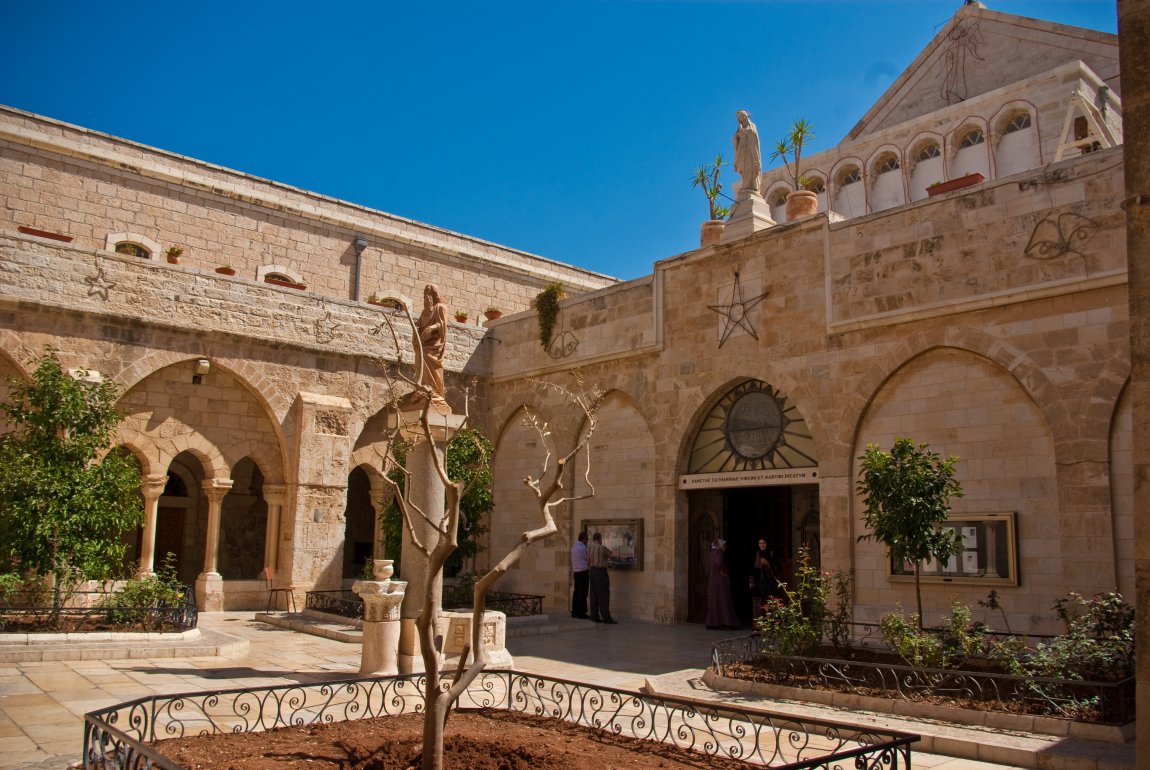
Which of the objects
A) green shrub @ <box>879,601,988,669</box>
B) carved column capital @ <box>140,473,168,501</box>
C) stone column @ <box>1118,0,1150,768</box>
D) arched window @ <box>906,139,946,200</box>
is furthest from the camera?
arched window @ <box>906,139,946,200</box>

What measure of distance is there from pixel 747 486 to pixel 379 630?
6.89 metres

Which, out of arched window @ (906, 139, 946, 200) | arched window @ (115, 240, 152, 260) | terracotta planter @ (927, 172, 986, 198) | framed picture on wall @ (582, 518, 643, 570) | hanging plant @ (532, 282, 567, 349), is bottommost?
framed picture on wall @ (582, 518, 643, 570)

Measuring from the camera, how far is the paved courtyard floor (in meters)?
6.16

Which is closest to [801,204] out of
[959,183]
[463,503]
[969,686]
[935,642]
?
[959,183]

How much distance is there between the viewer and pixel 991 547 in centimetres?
1100

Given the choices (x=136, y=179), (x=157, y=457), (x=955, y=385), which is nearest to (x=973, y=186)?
(x=955, y=385)

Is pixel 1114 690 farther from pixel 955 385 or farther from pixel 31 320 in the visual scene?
pixel 31 320

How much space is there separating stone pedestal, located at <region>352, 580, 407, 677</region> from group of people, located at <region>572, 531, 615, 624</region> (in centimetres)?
631

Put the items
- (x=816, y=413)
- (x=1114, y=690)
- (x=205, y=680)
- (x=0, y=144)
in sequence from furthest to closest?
1. (x=0, y=144)
2. (x=816, y=413)
3. (x=205, y=680)
4. (x=1114, y=690)

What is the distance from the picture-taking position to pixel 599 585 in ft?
48.8

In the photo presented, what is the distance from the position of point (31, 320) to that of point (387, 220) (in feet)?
33.4

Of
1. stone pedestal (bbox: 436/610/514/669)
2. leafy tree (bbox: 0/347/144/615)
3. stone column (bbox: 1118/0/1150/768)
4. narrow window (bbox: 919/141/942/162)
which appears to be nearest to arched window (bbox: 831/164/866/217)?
narrow window (bbox: 919/141/942/162)

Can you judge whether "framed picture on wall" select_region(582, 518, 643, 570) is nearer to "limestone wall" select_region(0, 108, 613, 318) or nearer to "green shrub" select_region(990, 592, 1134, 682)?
"limestone wall" select_region(0, 108, 613, 318)

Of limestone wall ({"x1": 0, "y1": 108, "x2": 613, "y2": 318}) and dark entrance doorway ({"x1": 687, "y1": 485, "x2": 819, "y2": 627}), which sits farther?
limestone wall ({"x1": 0, "y1": 108, "x2": 613, "y2": 318})
